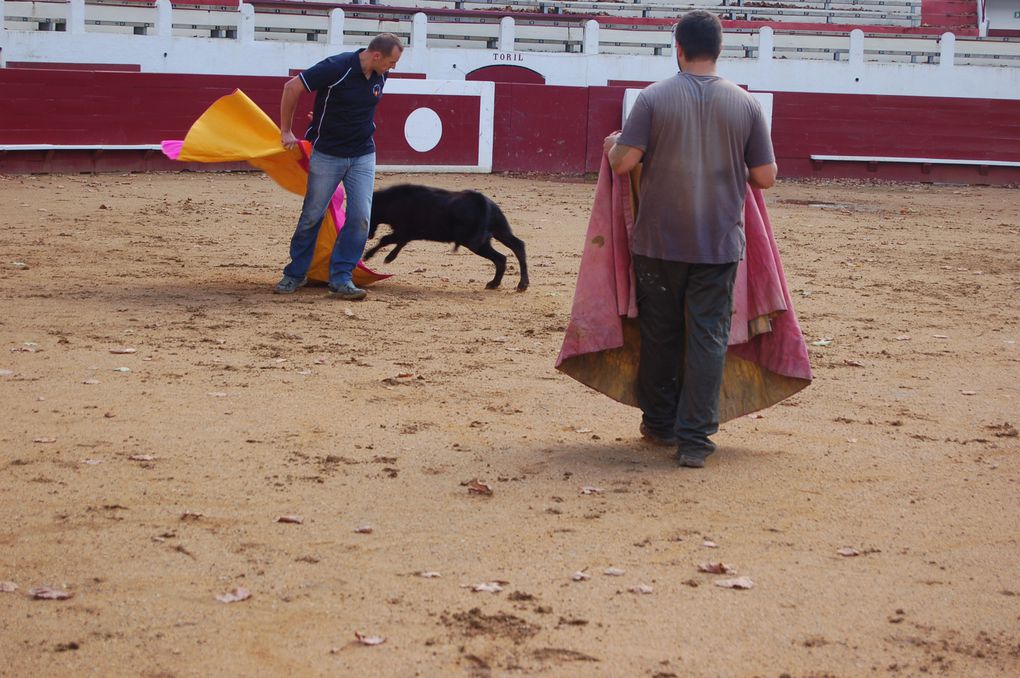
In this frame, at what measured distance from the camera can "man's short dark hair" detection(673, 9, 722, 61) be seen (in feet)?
12.9

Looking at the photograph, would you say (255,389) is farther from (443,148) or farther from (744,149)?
(443,148)

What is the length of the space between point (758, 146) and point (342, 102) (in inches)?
128

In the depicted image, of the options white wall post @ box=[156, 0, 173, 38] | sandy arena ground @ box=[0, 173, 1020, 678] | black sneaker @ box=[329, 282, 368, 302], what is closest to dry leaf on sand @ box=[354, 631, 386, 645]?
sandy arena ground @ box=[0, 173, 1020, 678]

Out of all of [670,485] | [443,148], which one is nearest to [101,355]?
[670,485]

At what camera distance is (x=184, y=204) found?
11.6 metres

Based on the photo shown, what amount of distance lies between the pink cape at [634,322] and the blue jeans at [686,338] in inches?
4.2

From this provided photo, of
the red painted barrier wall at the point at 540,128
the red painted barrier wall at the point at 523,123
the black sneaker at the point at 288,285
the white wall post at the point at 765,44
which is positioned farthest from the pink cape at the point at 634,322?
the white wall post at the point at 765,44

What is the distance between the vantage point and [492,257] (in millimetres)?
7719

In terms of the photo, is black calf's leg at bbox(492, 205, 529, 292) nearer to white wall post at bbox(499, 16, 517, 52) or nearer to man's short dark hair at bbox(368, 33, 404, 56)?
man's short dark hair at bbox(368, 33, 404, 56)

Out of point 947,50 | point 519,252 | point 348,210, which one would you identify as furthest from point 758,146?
point 947,50

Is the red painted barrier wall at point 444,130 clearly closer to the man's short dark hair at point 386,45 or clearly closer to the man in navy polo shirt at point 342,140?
the man in navy polo shirt at point 342,140

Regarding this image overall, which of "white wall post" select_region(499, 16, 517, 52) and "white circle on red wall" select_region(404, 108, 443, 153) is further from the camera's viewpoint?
"white wall post" select_region(499, 16, 517, 52)

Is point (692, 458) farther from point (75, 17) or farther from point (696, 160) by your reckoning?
point (75, 17)

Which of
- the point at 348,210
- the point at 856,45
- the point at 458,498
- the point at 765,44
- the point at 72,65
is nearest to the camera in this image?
the point at 458,498
